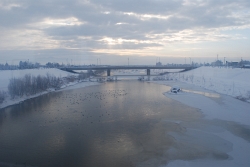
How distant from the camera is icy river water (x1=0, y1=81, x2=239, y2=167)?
4184 millimetres

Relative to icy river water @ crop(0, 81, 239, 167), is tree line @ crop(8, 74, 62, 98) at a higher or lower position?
higher

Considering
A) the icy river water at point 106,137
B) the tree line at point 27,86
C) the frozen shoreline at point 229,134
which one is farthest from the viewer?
the tree line at point 27,86

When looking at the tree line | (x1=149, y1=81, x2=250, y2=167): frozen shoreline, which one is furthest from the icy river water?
the tree line

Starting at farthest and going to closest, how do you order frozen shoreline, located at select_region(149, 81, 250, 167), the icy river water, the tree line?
1. the tree line
2. the icy river water
3. frozen shoreline, located at select_region(149, 81, 250, 167)

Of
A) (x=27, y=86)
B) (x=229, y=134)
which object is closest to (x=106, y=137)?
(x=229, y=134)

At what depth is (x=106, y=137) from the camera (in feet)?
17.3

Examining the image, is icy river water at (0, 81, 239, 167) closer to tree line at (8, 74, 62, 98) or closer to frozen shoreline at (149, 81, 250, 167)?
frozen shoreline at (149, 81, 250, 167)

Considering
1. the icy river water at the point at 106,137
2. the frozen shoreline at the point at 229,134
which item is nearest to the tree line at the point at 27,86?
the icy river water at the point at 106,137

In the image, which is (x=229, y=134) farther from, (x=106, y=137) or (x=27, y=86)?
(x=27, y=86)

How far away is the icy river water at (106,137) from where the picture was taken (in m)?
4.18

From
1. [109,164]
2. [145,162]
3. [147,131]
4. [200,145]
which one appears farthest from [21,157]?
[200,145]

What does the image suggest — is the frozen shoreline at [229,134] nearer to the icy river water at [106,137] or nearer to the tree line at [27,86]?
the icy river water at [106,137]

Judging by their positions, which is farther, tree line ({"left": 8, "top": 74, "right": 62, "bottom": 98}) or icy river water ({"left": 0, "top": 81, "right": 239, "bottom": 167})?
tree line ({"left": 8, "top": 74, "right": 62, "bottom": 98})

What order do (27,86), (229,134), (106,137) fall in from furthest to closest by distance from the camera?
(27,86) < (229,134) < (106,137)
